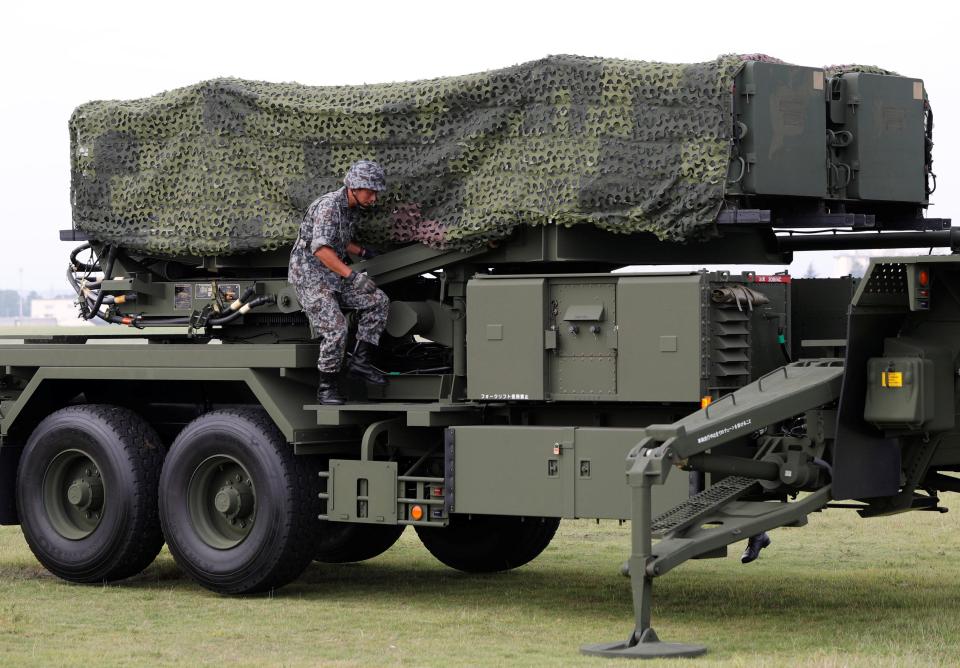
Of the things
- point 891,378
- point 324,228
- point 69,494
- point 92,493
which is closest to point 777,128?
point 891,378

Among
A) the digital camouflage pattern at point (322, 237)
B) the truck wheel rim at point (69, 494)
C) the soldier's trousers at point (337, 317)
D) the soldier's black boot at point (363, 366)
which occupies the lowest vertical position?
the truck wheel rim at point (69, 494)

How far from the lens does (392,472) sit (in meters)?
11.6

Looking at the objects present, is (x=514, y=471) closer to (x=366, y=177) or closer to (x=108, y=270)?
(x=366, y=177)

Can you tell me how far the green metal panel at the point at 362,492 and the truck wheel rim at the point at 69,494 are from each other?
200cm

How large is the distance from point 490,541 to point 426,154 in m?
3.22

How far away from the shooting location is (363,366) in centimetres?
1198

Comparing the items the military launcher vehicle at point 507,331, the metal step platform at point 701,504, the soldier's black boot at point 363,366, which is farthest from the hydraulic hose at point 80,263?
the metal step platform at point 701,504

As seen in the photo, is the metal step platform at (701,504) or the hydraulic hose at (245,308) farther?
the hydraulic hose at (245,308)

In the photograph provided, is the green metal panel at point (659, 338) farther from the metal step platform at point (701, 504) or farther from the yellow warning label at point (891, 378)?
the yellow warning label at point (891, 378)

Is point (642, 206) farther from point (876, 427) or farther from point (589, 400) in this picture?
point (876, 427)

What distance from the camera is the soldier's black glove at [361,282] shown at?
38.6 ft

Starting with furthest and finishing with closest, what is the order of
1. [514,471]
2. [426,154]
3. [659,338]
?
[426,154] < [514,471] < [659,338]

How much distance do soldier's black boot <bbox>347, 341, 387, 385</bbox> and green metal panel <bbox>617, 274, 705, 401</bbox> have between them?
192 centimetres

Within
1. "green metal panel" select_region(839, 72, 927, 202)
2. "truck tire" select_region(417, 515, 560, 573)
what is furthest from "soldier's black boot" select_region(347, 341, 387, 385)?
"green metal panel" select_region(839, 72, 927, 202)
